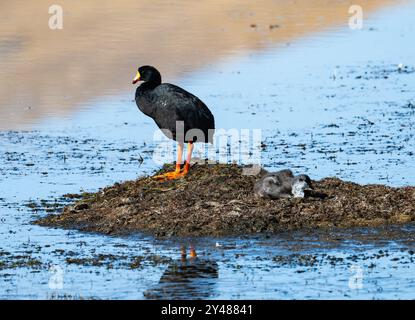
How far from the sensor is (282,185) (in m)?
14.9

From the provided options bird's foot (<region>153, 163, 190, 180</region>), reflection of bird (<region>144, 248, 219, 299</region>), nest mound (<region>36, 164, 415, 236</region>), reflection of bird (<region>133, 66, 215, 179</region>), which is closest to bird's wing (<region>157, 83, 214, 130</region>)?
reflection of bird (<region>133, 66, 215, 179</region>)

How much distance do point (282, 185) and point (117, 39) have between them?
1923 centimetres

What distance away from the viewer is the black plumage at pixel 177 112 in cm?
1631

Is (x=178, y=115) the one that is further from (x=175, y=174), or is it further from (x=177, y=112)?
(x=175, y=174)

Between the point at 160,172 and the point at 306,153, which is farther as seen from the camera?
the point at 306,153

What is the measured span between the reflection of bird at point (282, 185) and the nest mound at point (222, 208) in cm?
9

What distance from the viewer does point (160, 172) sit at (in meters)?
16.8

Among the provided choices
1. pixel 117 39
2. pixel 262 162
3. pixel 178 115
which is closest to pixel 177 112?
pixel 178 115

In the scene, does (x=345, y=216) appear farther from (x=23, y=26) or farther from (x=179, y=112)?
(x=23, y=26)

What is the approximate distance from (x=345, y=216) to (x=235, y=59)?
640 inches

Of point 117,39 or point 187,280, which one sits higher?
point 117,39

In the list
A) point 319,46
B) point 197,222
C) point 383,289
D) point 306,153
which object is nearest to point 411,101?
point 306,153

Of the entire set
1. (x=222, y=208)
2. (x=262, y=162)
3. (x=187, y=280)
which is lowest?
(x=187, y=280)
